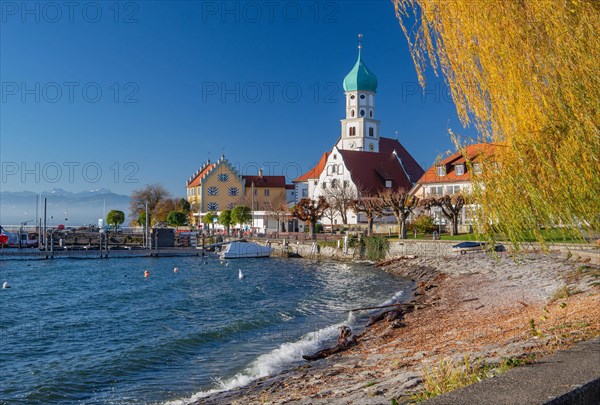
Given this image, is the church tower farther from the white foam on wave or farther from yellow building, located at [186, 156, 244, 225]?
the white foam on wave

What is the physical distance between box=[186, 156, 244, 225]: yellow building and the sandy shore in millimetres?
83202

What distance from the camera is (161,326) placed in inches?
963

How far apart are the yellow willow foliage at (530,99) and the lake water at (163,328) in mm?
8204

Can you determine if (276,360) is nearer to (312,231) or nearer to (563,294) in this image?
(563,294)

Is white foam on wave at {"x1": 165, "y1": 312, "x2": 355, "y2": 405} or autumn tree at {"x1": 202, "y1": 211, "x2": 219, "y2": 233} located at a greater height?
autumn tree at {"x1": 202, "y1": 211, "x2": 219, "y2": 233}

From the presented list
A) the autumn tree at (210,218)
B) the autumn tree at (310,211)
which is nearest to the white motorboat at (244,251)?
the autumn tree at (310,211)

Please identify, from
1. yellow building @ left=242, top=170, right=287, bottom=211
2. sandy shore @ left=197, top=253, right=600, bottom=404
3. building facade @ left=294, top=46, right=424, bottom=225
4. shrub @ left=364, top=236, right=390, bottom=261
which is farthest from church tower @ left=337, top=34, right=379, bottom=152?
sandy shore @ left=197, top=253, right=600, bottom=404

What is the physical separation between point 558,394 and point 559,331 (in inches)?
259

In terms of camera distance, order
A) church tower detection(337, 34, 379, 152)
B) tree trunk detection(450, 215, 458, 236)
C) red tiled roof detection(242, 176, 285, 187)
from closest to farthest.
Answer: tree trunk detection(450, 215, 458, 236), church tower detection(337, 34, 379, 152), red tiled roof detection(242, 176, 285, 187)

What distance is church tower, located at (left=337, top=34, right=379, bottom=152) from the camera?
10169 cm

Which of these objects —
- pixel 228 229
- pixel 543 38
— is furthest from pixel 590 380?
pixel 228 229

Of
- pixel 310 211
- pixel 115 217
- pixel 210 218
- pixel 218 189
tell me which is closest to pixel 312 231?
pixel 310 211

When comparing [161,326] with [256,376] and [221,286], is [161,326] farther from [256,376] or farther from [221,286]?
[221,286]

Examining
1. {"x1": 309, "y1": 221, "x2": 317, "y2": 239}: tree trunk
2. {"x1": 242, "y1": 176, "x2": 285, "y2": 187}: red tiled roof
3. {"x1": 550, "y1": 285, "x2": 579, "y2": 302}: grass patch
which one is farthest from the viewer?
{"x1": 242, "y1": 176, "x2": 285, "y2": 187}: red tiled roof
